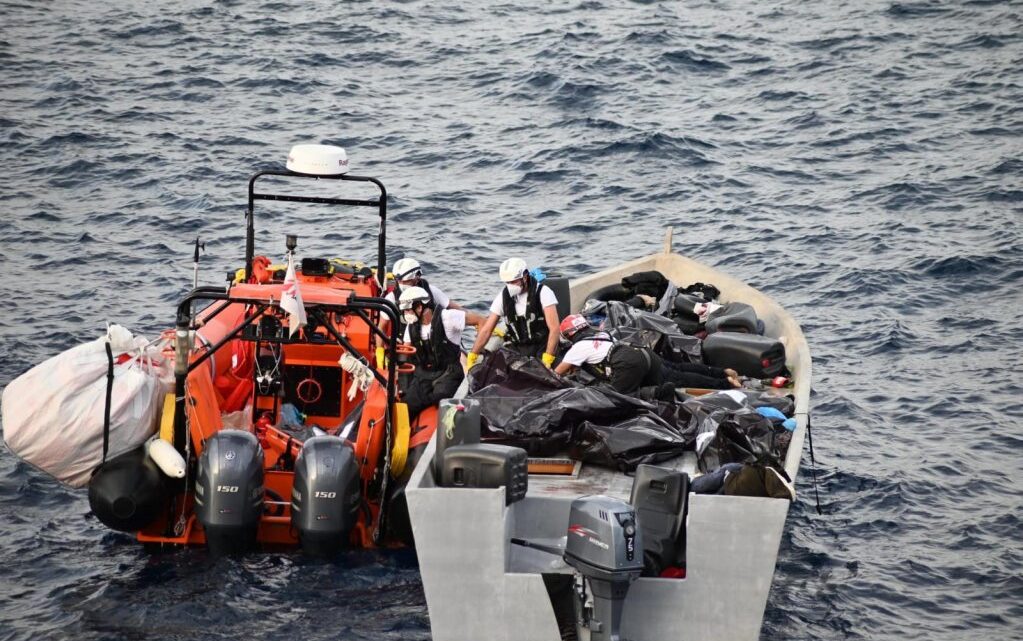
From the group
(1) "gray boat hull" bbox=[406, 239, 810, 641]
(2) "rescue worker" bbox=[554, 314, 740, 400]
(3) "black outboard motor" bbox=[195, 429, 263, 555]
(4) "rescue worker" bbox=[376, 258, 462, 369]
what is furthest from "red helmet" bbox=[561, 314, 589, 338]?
(1) "gray boat hull" bbox=[406, 239, 810, 641]

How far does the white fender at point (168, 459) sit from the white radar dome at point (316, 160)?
9.24ft

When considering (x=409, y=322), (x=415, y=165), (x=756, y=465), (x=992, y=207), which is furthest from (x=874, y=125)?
(x=756, y=465)

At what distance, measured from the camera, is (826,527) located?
1141cm

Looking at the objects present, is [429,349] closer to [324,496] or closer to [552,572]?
[324,496]

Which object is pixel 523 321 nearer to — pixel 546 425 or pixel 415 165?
pixel 546 425

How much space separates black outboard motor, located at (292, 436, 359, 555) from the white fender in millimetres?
847

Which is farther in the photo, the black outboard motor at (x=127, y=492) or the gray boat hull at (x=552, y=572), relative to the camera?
the black outboard motor at (x=127, y=492)

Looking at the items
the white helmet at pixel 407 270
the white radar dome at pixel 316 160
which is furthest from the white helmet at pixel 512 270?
the white radar dome at pixel 316 160

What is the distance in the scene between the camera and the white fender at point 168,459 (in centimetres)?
1000

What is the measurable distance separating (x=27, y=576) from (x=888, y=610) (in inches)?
246

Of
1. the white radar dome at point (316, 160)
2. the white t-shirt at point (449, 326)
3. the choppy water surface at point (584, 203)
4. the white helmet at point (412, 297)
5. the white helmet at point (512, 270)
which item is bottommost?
the choppy water surface at point (584, 203)

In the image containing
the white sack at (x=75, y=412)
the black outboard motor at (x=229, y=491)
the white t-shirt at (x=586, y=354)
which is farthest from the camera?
the white t-shirt at (x=586, y=354)

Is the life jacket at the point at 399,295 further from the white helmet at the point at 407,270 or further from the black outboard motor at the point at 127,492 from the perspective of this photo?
the black outboard motor at the point at 127,492

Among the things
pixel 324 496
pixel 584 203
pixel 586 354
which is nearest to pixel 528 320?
pixel 586 354
